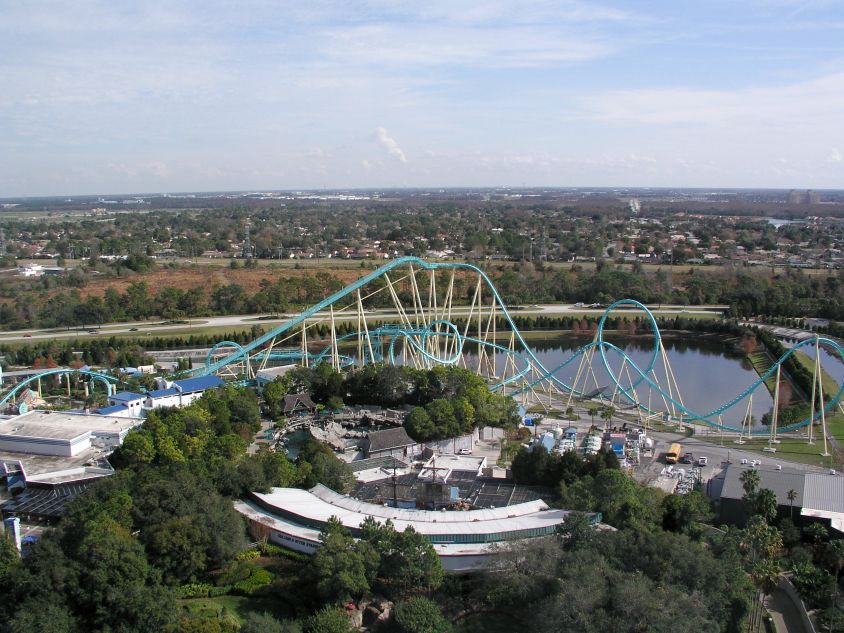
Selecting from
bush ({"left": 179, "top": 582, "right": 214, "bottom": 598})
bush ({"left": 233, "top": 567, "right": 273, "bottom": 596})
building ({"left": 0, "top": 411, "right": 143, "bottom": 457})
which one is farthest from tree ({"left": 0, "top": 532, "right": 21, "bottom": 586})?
building ({"left": 0, "top": 411, "right": 143, "bottom": 457})

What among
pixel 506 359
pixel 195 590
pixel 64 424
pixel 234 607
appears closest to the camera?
pixel 234 607

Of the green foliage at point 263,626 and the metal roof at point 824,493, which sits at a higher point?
the metal roof at point 824,493

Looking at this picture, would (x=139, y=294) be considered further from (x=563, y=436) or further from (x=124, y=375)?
(x=563, y=436)

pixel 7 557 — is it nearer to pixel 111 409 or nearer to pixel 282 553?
pixel 282 553

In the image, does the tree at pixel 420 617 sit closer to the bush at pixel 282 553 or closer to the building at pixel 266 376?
the bush at pixel 282 553

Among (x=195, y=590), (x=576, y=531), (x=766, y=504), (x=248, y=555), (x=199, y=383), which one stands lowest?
(x=195, y=590)

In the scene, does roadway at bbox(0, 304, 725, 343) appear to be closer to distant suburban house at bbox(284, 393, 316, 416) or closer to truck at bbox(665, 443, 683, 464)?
distant suburban house at bbox(284, 393, 316, 416)

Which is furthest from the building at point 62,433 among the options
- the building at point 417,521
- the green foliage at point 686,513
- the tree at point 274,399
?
the green foliage at point 686,513

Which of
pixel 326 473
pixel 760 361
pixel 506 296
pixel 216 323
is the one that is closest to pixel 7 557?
pixel 326 473
